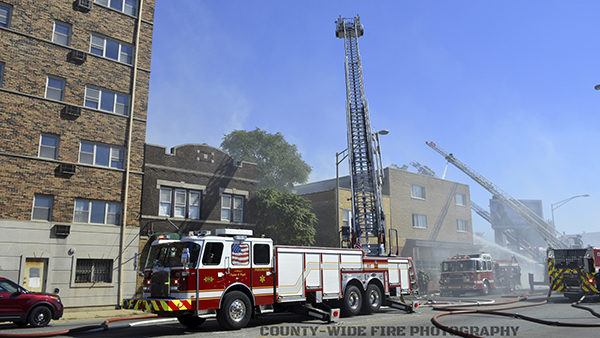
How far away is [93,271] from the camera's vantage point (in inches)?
881

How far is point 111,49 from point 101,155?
19.6 ft

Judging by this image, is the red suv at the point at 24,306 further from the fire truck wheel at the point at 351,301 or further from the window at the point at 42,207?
the fire truck wheel at the point at 351,301

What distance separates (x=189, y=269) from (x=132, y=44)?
18373 millimetres

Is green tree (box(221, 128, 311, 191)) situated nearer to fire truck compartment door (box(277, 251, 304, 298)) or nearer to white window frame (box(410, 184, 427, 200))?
white window frame (box(410, 184, 427, 200))

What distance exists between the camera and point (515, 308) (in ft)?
59.3

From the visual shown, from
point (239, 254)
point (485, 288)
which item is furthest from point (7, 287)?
point (485, 288)

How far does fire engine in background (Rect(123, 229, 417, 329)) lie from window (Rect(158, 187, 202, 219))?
44.0 feet

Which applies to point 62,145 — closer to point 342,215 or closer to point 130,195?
point 130,195

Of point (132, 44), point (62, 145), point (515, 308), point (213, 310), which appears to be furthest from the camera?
point (132, 44)

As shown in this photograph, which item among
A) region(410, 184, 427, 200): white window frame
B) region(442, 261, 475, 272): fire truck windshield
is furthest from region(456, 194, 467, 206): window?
region(442, 261, 475, 272): fire truck windshield

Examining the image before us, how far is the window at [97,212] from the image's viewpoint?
22.4 meters

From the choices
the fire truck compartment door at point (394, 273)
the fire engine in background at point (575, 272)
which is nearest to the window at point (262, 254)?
the fire truck compartment door at point (394, 273)

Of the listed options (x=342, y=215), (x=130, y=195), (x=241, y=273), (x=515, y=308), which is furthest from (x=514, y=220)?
(x=241, y=273)

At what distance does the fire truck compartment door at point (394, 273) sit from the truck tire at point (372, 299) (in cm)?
83
